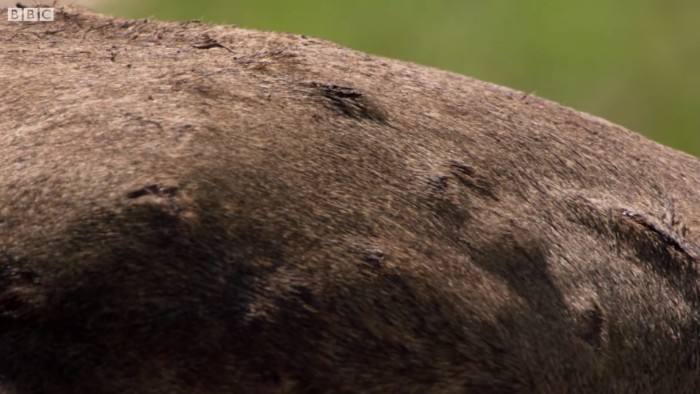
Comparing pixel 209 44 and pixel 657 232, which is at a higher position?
pixel 209 44

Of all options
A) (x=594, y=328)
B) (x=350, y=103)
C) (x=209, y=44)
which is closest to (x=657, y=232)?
(x=594, y=328)

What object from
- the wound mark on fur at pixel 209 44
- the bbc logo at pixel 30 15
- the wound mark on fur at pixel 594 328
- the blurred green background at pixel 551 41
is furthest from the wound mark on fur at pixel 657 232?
the blurred green background at pixel 551 41

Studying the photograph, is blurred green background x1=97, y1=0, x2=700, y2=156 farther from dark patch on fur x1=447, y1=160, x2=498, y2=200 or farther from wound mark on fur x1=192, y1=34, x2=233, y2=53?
dark patch on fur x1=447, y1=160, x2=498, y2=200

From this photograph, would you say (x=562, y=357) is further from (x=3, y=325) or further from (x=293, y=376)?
(x=3, y=325)

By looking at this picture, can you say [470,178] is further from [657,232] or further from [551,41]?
[551,41]

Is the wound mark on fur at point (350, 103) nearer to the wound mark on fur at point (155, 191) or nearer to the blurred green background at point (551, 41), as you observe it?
the wound mark on fur at point (155, 191)
